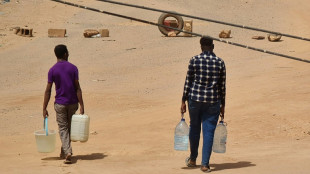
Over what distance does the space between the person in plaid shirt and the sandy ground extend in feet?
1.90

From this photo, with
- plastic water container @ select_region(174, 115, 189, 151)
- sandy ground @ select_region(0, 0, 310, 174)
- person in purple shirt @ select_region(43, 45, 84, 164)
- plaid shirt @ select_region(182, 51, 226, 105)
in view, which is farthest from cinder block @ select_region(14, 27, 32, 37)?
plaid shirt @ select_region(182, 51, 226, 105)

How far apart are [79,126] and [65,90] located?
49 cm

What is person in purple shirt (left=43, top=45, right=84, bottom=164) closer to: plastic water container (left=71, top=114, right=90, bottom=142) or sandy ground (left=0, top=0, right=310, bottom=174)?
plastic water container (left=71, top=114, right=90, bottom=142)

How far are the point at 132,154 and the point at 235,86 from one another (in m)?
7.20

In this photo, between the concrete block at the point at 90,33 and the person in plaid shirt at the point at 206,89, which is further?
the concrete block at the point at 90,33

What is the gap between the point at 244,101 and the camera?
571 inches

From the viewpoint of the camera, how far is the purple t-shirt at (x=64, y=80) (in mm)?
8859

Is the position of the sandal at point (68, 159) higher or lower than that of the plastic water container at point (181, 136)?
lower

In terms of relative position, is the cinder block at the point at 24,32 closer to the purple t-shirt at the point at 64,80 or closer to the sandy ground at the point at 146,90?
the sandy ground at the point at 146,90

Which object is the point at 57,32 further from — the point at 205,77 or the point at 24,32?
the point at 205,77

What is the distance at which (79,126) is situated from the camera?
895cm

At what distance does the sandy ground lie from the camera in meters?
9.38

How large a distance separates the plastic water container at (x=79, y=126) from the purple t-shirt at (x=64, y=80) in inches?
9.2

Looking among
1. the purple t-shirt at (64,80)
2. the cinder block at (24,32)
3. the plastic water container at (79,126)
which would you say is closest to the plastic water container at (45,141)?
the plastic water container at (79,126)
